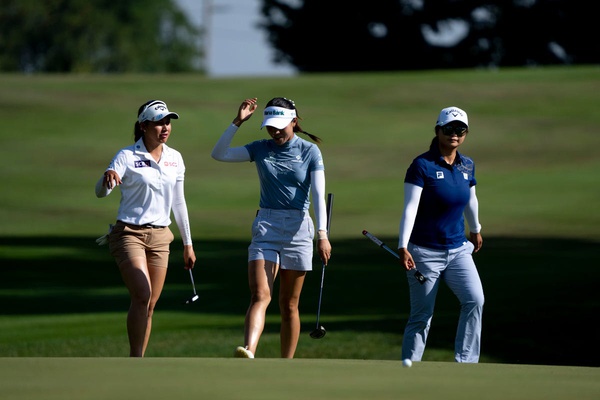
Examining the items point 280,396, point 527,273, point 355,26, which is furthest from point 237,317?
point 355,26

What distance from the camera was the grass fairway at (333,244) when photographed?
8078 millimetres

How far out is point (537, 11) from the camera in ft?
210

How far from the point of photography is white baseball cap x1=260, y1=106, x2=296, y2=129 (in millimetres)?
10102

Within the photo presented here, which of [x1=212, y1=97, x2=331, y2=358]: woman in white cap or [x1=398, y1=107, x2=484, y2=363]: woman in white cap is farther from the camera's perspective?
[x1=212, y1=97, x2=331, y2=358]: woman in white cap

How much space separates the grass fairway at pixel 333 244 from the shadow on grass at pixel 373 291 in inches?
1.7

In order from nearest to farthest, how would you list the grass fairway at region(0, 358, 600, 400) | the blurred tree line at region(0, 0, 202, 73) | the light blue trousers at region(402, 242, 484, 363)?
1. the grass fairway at region(0, 358, 600, 400)
2. the light blue trousers at region(402, 242, 484, 363)
3. the blurred tree line at region(0, 0, 202, 73)

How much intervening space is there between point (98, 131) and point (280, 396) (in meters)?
35.0

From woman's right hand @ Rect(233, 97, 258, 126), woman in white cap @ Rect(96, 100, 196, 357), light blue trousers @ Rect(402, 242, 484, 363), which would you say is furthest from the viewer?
woman's right hand @ Rect(233, 97, 258, 126)

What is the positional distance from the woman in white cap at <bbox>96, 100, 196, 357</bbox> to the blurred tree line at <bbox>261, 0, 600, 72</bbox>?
54.4 metres

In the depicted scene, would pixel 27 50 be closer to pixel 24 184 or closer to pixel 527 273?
pixel 24 184

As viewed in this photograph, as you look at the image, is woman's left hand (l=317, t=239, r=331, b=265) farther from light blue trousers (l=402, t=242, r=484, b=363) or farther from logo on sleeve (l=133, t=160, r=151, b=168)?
logo on sleeve (l=133, t=160, r=151, b=168)

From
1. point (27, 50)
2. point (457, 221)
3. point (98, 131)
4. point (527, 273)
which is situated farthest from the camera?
point (27, 50)

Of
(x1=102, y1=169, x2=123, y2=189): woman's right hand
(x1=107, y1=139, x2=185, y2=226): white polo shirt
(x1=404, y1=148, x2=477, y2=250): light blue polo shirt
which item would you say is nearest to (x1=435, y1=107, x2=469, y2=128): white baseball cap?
(x1=404, y1=148, x2=477, y2=250): light blue polo shirt

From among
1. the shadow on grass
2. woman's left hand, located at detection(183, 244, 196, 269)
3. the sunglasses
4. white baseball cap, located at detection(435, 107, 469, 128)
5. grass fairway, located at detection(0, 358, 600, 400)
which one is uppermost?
white baseball cap, located at detection(435, 107, 469, 128)
